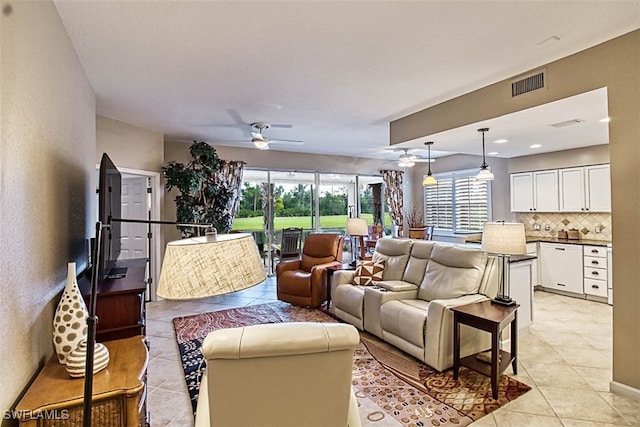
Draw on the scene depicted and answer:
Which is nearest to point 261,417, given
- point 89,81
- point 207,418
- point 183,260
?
point 207,418

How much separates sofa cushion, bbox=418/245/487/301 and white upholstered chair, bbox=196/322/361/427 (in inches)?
85.5

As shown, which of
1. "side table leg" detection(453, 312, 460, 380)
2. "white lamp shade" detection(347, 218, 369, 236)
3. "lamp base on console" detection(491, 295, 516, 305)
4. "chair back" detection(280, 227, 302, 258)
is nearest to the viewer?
"side table leg" detection(453, 312, 460, 380)

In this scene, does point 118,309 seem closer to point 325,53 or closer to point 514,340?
point 325,53

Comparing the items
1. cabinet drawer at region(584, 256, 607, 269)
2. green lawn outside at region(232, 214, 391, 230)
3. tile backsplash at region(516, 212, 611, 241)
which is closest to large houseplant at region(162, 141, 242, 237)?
green lawn outside at region(232, 214, 391, 230)

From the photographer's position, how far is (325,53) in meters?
2.71

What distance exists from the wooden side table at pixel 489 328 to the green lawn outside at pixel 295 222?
194 inches

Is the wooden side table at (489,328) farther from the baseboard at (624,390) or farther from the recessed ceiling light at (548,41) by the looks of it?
the recessed ceiling light at (548,41)

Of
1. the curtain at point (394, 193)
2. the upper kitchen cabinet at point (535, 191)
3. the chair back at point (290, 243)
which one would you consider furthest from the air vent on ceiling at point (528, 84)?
the curtain at point (394, 193)

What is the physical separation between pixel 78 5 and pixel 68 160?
0.99 meters

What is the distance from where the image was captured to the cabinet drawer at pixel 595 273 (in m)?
5.07

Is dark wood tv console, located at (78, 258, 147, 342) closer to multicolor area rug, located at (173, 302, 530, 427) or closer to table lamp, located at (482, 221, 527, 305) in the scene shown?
multicolor area rug, located at (173, 302, 530, 427)

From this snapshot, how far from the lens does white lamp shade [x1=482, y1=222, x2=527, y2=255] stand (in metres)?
3.00

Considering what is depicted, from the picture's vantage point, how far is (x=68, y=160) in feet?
7.79

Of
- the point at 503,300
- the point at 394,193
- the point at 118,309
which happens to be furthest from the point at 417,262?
the point at 394,193
